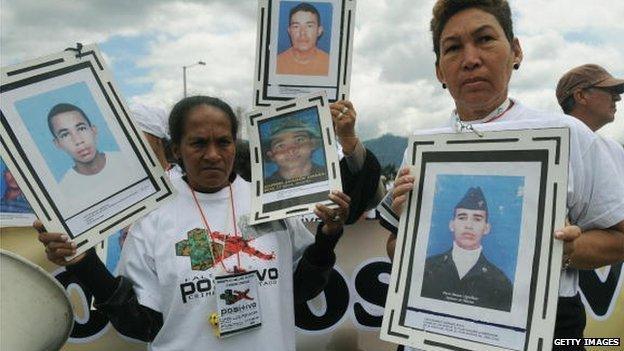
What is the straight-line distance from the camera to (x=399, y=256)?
65.8 inches

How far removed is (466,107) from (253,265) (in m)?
0.93

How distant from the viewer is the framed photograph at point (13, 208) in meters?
3.31

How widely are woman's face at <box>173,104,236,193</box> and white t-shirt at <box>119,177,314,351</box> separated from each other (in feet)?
0.30

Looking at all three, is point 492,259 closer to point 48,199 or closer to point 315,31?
point 315,31

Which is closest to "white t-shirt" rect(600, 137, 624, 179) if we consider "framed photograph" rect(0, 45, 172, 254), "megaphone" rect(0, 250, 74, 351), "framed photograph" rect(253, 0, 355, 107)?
"framed photograph" rect(253, 0, 355, 107)

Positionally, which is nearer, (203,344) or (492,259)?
(492,259)

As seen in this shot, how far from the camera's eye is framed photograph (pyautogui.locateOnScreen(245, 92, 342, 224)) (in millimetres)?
2057

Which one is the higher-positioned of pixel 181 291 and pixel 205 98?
pixel 205 98

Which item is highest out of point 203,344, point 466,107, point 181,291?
point 466,107

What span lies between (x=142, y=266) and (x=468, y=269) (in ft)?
3.87

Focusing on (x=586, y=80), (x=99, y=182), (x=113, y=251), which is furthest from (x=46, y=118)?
(x=586, y=80)

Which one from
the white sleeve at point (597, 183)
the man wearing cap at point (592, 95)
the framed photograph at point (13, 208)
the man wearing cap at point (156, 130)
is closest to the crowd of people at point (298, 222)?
the white sleeve at point (597, 183)

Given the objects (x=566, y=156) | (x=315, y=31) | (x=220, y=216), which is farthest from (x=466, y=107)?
(x=220, y=216)

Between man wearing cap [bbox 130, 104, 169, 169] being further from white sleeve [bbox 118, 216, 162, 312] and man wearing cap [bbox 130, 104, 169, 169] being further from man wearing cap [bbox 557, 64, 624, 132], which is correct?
man wearing cap [bbox 557, 64, 624, 132]
